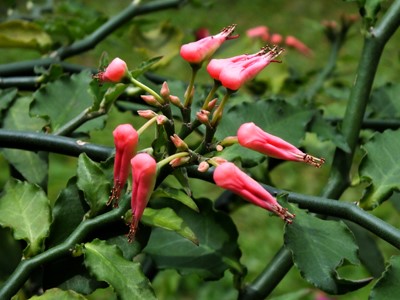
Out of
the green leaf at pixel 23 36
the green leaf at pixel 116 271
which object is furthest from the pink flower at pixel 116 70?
the green leaf at pixel 23 36

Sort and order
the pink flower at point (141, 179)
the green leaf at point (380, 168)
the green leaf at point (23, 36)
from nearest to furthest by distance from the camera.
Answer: the pink flower at point (141, 179) < the green leaf at point (380, 168) < the green leaf at point (23, 36)

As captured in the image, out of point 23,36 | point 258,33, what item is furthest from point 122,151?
point 258,33

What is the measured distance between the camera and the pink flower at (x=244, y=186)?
0.45 m

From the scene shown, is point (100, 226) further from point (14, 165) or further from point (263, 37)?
point (263, 37)

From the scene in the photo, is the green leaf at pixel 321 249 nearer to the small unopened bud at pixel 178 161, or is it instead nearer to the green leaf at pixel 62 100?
the small unopened bud at pixel 178 161

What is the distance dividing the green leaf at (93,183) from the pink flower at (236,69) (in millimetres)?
107

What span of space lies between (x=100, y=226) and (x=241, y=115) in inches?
7.1

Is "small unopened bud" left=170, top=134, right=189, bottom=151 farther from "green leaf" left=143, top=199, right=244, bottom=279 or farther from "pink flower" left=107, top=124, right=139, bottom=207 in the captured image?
"green leaf" left=143, top=199, right=244, bottom=279

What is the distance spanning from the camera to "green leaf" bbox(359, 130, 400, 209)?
0.58m

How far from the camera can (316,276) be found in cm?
48

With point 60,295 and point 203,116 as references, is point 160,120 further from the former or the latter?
point 60,295

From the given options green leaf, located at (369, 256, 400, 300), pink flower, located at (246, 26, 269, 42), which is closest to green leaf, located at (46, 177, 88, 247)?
green leaf, located at (369, 256, 400, 300)

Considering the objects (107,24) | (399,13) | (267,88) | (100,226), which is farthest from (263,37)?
(100,226)

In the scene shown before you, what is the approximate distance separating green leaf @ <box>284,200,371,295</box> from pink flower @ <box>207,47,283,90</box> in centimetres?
10
